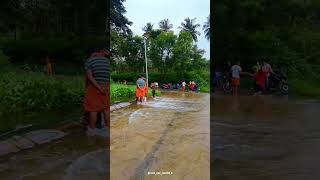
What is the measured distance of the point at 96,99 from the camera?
7.33 metres

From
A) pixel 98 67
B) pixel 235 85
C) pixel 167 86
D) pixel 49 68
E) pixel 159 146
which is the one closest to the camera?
pixel 159 146

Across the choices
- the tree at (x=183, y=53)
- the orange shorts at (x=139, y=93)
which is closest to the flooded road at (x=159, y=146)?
the orange shorts at (x=139, y=93)

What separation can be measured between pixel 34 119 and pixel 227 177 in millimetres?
4158

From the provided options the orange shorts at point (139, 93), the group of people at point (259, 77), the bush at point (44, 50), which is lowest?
the orange shorts at point (139, 93)

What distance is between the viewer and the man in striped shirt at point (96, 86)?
7.05 m

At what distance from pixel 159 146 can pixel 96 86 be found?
1238 mm

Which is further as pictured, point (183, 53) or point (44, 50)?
point (183, 53)

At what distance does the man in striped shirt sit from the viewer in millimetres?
7055

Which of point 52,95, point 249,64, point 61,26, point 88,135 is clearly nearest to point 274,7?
point 249,64

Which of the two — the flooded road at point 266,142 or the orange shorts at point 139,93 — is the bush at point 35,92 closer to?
the flooded road at point 266,142

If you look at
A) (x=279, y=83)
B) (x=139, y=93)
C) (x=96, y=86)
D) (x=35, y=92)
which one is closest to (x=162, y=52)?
(x=139, y=93)

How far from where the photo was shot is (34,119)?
8219mm

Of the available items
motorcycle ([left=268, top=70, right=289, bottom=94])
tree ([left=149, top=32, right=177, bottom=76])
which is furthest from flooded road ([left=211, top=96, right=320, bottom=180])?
motorcycle ([left=268, top=70, right=289, bottom=94])

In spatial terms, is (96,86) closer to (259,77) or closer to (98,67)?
(98,67)
